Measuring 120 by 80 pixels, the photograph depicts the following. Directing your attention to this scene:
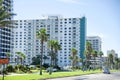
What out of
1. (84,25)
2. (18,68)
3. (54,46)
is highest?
(84,25)

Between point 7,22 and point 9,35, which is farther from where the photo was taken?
point 9,35

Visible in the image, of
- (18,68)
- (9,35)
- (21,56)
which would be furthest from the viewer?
(9,35)

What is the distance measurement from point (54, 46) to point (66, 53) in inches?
3816

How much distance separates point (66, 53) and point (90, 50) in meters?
64.7

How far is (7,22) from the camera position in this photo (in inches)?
1699

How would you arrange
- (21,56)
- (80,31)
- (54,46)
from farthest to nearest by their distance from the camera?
(80,31) < (21,56) < (54,46)

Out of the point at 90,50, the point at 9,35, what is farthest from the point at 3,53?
the point at 90,50

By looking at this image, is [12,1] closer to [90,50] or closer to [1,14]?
[90,50]

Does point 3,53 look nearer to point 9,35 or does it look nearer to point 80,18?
point 9,35

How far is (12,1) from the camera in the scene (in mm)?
173000

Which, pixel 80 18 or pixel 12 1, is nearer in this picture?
pixel 12 1

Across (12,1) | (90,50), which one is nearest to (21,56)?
(90,50)

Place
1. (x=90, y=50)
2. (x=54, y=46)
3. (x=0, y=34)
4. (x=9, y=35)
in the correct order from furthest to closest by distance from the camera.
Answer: (x=9, y=35)
(x=0, y=34)
(x=90, y=50)
(x=54, y=46)

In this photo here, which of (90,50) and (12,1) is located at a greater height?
A: (12,1)
